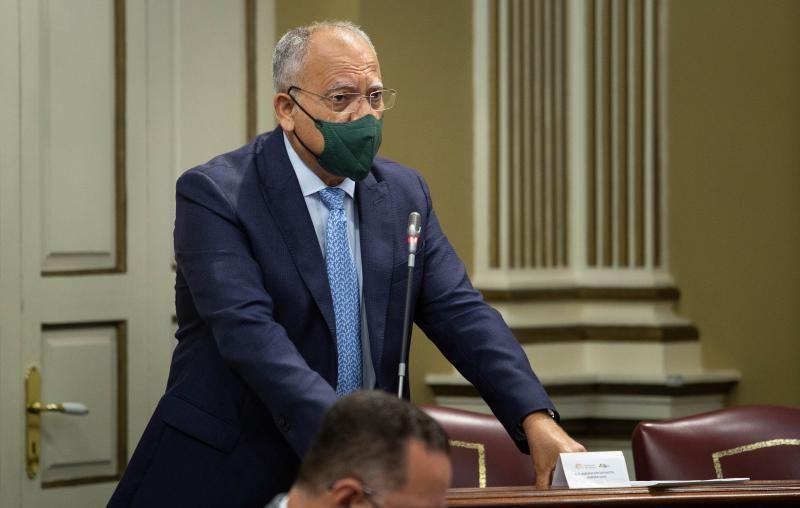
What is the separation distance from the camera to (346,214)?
2.50 metres

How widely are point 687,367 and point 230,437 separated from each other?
217cm

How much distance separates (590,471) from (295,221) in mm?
690

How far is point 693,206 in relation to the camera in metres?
4.17

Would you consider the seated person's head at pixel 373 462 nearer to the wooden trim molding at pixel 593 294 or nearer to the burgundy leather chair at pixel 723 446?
the burgundy leather chair at pixel 723 446

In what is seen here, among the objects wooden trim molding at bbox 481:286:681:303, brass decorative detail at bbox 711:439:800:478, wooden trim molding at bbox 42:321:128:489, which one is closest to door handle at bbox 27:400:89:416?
wooden trim molding at bbox 42:321:128:489

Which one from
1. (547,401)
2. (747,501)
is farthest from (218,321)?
(747,501)

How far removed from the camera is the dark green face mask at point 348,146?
2.43 meters

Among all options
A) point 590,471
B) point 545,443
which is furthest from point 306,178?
point 590,471

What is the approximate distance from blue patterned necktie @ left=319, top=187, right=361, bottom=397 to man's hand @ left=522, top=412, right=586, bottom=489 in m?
0.33

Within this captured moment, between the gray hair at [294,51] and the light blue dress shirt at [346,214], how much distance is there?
0.11 meters

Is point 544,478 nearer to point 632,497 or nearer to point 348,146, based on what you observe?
point 632,497

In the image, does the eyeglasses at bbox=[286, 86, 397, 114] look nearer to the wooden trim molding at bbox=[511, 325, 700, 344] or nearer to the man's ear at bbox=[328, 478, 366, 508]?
the man's ear at bbox=[328, 478, 366, 508]

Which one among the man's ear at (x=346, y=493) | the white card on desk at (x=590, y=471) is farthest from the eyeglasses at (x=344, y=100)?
the man's ear at (x=346, y=493)

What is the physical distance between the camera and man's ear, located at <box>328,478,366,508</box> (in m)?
1.33
